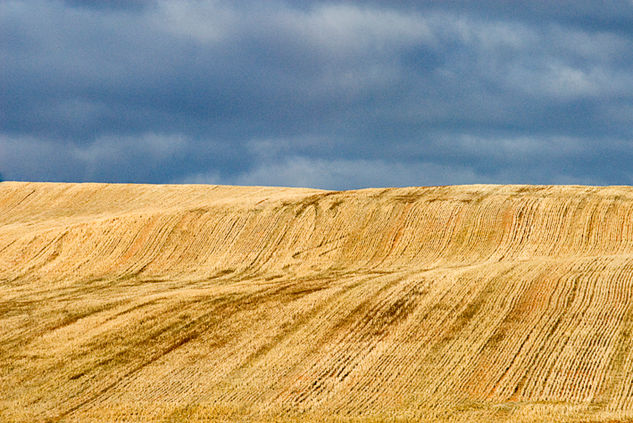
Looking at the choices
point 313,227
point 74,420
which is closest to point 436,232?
point 313,227

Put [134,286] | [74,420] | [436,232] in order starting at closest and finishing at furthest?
[74,420], [134,286], [436,232]

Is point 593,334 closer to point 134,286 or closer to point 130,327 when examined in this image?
point 130,327

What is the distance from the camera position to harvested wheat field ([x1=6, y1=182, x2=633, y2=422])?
26547 mm

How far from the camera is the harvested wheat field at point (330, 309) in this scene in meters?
26.5

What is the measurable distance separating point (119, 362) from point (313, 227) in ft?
Answer: 79.0

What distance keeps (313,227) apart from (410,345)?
22989 mm

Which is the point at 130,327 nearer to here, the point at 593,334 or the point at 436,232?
the point at 593,334

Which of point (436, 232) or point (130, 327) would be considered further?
point (436, 232)

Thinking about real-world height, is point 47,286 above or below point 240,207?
below

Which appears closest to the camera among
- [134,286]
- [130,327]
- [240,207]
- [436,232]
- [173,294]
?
[130,327]

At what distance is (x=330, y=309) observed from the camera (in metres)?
35.7

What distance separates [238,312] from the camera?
36.4 metres

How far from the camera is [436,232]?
51000 mm

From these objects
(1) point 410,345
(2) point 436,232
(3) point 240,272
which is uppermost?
(2) point 436,232
